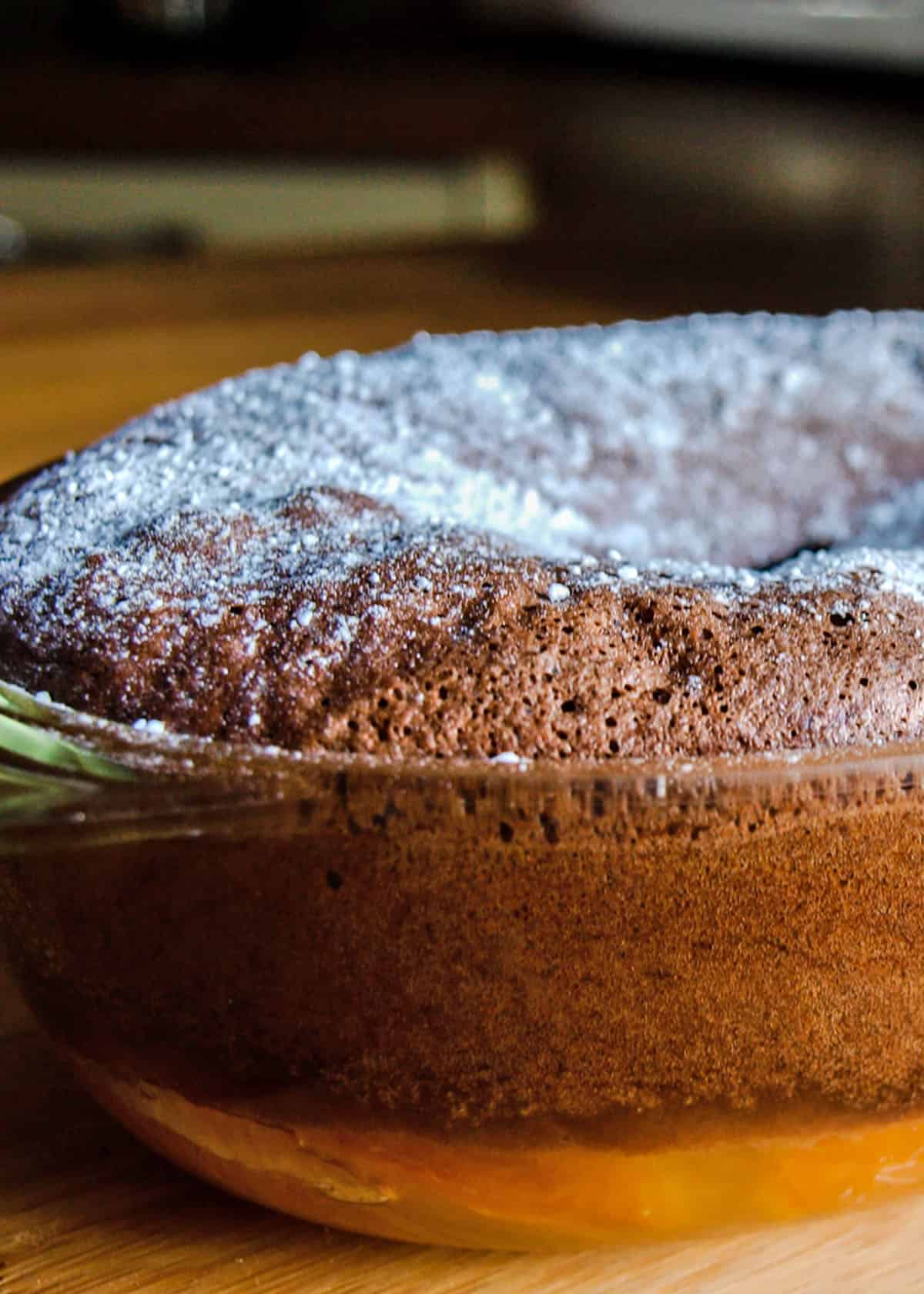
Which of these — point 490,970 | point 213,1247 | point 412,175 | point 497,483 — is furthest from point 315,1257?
point 412,175

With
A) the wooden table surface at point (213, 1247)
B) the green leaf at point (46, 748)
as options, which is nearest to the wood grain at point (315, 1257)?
the wooden table surface at point (213, 1247)

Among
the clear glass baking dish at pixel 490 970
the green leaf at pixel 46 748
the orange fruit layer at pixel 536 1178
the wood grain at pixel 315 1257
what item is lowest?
the wood grain at pixel 315 1257

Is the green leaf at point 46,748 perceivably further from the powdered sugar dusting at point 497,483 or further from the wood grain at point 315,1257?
the wood grain at point 315,1257

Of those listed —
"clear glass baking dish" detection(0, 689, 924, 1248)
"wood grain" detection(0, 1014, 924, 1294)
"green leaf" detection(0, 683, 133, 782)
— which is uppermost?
"green leaf" detection(0, 683, 133, 782)

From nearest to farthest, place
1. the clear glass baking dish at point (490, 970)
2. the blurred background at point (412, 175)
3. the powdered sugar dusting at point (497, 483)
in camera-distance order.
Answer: the clear glass baking dish at point (490, 970)
the powdered sugar dusting at point (497, 483)
the blurred background at point (412, 175)

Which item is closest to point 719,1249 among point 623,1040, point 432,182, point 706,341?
point 623,1040

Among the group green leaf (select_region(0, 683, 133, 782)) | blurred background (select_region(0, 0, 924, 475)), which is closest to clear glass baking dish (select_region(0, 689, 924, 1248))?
green leaf (select_region(0, 683, 133, 782))

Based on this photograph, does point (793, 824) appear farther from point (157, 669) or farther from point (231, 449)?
point (231, 449)

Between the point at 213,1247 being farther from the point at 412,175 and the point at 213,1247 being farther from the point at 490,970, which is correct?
the point at 412,175

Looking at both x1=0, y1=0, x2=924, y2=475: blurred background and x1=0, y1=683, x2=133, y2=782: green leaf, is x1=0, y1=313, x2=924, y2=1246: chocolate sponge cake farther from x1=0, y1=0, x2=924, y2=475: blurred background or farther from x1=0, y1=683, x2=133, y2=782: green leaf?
x1=0, y1=0, x2=924, y2=475: blurred background
